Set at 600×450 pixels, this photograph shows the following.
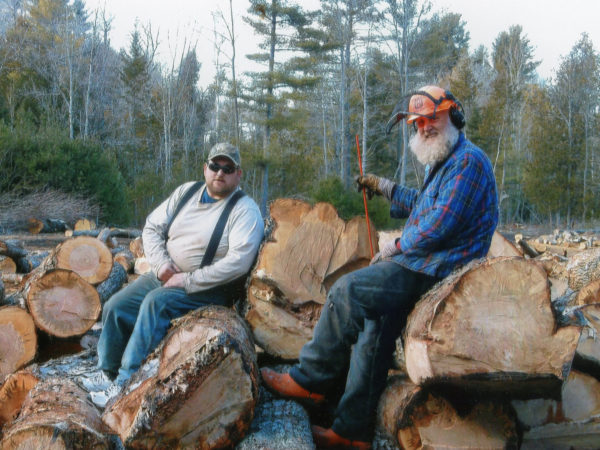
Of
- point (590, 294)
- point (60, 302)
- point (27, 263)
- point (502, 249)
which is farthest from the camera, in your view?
point (27, 263)

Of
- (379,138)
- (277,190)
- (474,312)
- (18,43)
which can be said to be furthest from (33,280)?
(18,43)

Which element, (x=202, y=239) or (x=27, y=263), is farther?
(x=27, y=263)

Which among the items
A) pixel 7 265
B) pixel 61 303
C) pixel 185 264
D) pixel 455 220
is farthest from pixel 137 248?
pixel 455 220

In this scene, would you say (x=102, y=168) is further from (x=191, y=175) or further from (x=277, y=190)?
(x=277, y=190)

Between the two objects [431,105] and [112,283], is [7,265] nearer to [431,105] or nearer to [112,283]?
[112,283]

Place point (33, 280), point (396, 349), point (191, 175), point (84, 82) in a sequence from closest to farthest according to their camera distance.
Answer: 1. point (396, 349)
2. point (33, 280)
3. point (191, 175)
4. point (84, 82)

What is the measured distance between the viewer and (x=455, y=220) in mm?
2453

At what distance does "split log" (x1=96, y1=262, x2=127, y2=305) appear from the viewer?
5277 mm

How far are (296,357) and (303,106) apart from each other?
21.0 m

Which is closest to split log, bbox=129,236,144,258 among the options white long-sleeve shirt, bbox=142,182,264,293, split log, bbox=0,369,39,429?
white long-sleeve shirt, bbox=142,182,264,293

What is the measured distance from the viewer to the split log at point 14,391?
121 inches

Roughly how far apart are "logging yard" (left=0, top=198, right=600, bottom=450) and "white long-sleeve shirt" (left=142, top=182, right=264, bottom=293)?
0.39 ft

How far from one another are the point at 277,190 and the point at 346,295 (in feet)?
64.8

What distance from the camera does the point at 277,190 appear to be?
22188 millimetres
